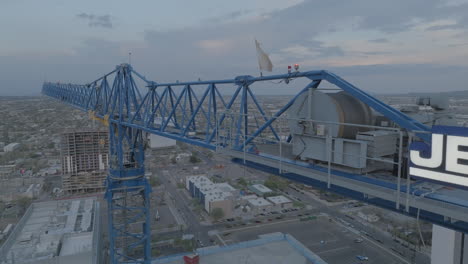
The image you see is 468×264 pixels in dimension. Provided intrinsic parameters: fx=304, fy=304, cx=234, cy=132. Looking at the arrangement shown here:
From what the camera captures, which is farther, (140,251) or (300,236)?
(300,236)

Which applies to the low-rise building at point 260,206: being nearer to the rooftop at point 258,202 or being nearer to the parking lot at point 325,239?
the rooftop at point 258,202

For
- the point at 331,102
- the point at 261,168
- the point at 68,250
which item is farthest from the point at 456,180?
the point at 68,250

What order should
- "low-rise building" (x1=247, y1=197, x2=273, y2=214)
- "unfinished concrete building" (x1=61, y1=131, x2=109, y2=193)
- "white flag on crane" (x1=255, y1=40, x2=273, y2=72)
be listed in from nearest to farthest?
"white flag on crane" (x1=255, y1=40, x2=273, y2=72) < "low-rise building" (x1=247, y1=197, x2=273, y2=214) < "unfinished concrete building" (x1=61, y1=131, x2=109, y2=193)

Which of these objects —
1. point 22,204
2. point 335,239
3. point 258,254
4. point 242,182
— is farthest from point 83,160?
point 335,239

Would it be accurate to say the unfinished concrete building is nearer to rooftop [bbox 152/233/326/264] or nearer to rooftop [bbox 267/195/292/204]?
rooftop [bbox 267/195/292/204]

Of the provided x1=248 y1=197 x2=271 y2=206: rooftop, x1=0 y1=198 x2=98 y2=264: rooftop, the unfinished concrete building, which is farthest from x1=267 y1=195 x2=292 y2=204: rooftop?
the unfinished concrete building

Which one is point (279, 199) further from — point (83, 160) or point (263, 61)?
point (263, 61)

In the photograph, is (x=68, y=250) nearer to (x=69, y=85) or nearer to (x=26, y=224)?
(x=26, y=224)
